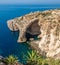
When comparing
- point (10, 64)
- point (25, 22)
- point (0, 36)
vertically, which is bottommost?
point (0, 36)

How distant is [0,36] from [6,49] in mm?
29113

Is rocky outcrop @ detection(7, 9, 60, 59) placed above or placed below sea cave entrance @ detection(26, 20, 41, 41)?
above

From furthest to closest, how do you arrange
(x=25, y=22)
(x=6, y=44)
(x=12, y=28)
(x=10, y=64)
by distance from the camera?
1. (x=12, y=28)
2. (x=25, y=22)
3. (x=6, y=44)
4. (x=10, y=64)

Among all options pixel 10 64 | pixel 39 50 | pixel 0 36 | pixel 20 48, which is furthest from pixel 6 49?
pixel 10 64

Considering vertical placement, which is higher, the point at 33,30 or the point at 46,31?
the point at 46,31

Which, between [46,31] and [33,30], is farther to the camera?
[33,30]

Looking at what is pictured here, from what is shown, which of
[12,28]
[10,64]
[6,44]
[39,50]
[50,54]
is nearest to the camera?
[10,64]

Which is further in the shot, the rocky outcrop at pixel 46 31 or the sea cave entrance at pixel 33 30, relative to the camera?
the sea cave entrance at pixel 33 30

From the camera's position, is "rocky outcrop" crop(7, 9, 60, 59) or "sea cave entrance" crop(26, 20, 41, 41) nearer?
"rocky outcrop" crop(7, 9, 60, 59)

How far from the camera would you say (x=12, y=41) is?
115 m

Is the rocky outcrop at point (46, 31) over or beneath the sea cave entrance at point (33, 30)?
over

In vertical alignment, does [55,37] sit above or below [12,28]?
above

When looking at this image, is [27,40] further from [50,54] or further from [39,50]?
[50,54]

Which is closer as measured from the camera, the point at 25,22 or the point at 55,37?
the point at 55,37
